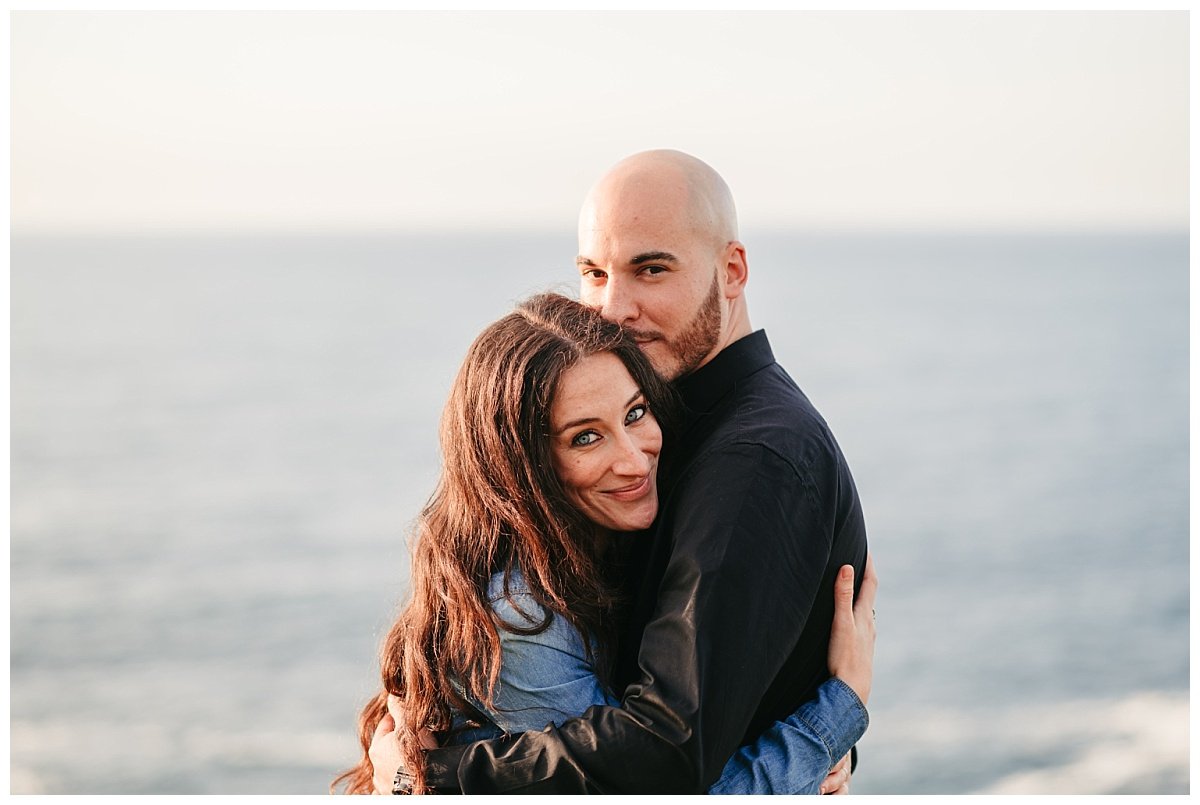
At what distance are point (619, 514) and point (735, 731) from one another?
69 cm

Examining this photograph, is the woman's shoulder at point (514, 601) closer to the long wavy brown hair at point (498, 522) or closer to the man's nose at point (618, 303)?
the long wavy brown hair at point (498, 522)

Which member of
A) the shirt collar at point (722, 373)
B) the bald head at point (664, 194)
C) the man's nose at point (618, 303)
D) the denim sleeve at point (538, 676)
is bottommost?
the denim sleeve at point (538, 676)

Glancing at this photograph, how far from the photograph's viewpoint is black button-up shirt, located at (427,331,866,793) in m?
3.39

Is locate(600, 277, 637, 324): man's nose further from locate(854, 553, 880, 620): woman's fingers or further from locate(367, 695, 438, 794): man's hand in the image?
locate(367, 695, 438, 794): man's hand

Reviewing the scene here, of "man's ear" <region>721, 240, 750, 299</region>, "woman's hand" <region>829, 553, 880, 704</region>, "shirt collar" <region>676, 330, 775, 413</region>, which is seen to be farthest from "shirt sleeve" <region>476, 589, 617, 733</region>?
"man's ear" <region>721, 240, 750, 299</region>

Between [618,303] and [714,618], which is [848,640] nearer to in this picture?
[714,618]

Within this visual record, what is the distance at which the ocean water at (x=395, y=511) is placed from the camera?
137 ft

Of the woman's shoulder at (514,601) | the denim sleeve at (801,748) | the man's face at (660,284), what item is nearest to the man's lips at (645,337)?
the man's face at (660,284)

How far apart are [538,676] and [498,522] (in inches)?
17.2

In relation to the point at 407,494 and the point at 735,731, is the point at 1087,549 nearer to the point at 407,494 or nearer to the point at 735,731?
the point at 407,494

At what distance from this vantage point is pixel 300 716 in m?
42.2

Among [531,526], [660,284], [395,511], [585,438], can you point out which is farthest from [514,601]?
[395,511]

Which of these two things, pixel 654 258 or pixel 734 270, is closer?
pixel 654 258

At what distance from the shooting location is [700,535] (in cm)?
353
